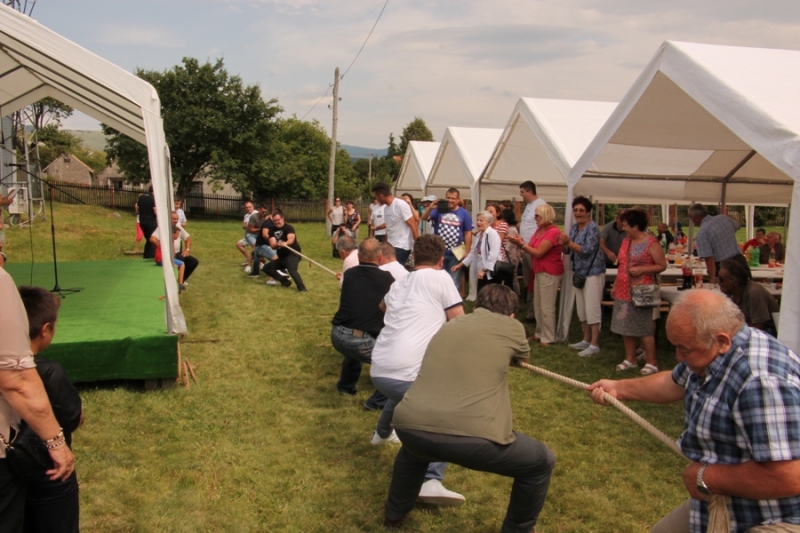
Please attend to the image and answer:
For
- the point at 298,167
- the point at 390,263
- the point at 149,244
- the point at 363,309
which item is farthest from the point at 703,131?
the point at 298,167

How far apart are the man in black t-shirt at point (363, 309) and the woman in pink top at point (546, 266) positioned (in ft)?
8.76

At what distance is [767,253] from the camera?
11.6 metres

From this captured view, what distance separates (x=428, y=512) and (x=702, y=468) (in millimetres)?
1889

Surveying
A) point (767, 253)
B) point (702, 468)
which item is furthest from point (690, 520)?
point (767, 253)

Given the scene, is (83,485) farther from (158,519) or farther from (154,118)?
(154,118)

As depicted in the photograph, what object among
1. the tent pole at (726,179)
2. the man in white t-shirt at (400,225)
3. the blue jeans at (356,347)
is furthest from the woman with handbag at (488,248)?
the tent pole at (726,179)

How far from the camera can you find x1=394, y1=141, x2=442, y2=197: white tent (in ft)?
55.3

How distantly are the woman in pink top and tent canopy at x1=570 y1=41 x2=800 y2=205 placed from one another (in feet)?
1.89

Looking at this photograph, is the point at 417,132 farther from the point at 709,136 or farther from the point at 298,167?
the point at 709,136

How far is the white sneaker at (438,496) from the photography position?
3.71m

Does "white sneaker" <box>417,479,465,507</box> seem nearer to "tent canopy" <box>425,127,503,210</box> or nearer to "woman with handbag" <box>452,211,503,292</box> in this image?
"woman with handbag" <box>452,211,503,292</box>

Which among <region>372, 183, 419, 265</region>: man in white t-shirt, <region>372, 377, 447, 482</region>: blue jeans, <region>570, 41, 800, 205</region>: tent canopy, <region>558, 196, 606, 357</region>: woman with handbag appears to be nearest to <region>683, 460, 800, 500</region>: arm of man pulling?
<region>372, 377, 447, 482</region>: blue jeans

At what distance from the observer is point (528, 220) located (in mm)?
8750

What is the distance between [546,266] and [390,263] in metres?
2.65
